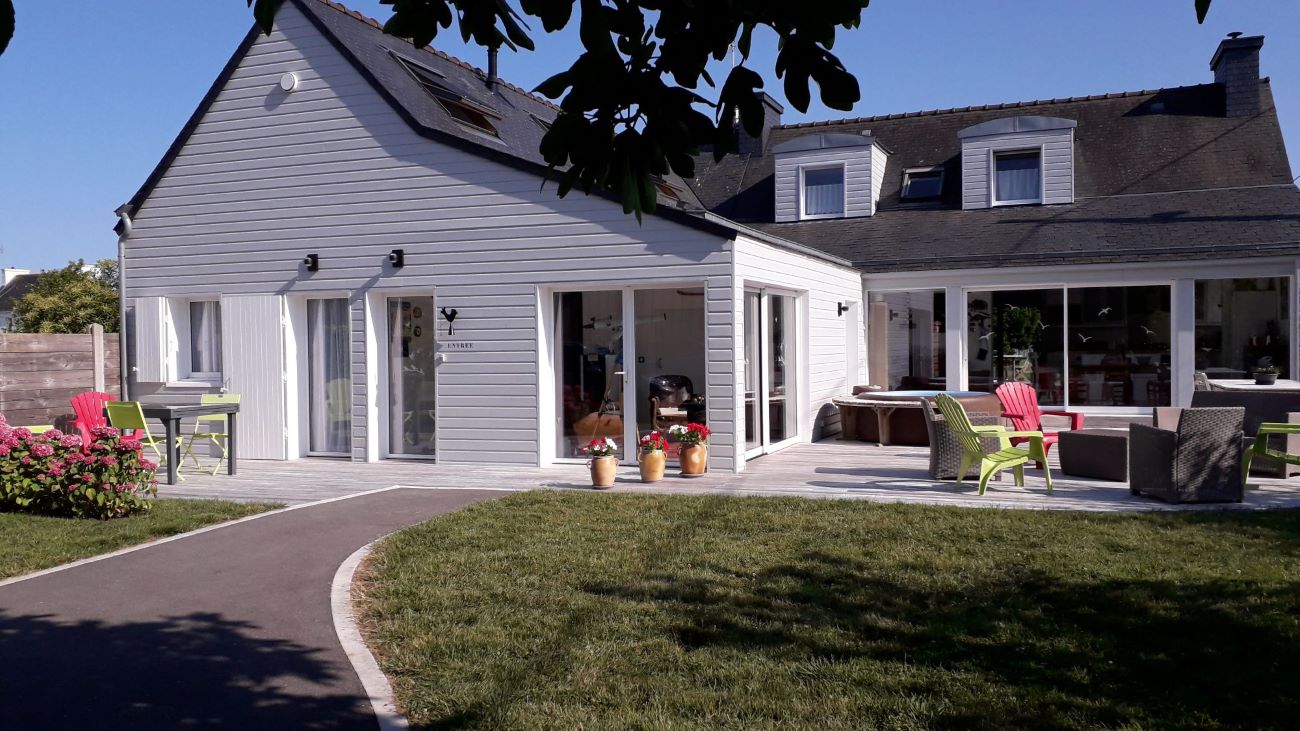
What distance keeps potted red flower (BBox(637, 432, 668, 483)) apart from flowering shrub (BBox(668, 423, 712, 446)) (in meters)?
0.20

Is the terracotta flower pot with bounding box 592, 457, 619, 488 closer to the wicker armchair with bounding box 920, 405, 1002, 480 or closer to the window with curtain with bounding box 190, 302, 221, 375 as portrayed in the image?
the wicker armchair with bounding box 920, 405, 1002, 480

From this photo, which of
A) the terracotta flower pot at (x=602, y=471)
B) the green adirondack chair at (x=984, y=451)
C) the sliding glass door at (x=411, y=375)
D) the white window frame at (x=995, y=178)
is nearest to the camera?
the green adirondack chair at (x=984, y=451)

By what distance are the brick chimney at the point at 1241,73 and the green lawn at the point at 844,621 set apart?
13168 millimetres

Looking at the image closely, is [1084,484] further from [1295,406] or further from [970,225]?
[970,225]

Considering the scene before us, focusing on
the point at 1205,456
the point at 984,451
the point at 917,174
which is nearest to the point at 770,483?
the point at 984,451

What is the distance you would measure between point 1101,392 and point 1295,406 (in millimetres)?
4821

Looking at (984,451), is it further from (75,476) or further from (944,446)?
(75,476)

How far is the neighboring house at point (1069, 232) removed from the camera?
14664 millimetres

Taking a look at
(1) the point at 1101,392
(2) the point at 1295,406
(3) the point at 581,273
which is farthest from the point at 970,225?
(3) the point at 581,273

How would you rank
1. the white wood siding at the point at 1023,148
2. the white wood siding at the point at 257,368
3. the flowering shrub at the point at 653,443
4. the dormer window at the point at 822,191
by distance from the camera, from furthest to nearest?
1. the dormer window at the point at 822,191
2. the white wood siding at the point at 1023,148
3. the white wood siding at the point at 257,368
4. the flowering shrub at the point at 653,443

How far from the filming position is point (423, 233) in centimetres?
1240

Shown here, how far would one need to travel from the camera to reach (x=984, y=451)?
9.96 metres

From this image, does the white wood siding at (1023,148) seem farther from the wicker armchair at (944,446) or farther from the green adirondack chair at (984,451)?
the green adirondack chair at (984,451)

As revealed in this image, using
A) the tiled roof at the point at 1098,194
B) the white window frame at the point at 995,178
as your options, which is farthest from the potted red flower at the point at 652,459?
the white window frame at the point at 995,178
